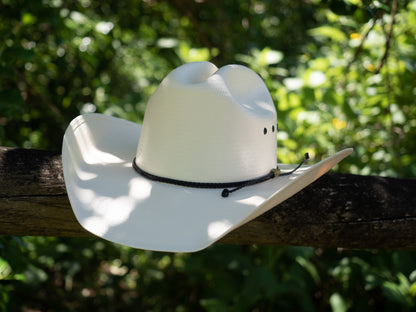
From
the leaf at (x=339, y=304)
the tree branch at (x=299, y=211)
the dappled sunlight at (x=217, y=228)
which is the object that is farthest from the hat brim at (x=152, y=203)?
the leaf at (x=339, y=304)

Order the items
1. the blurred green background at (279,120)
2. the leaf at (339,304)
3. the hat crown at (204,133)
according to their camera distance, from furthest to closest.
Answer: the leaf at (339,304) → the blurred green background at (279,120) → the hat crown at (204,133)

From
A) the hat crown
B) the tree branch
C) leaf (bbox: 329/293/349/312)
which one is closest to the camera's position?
the hat crown

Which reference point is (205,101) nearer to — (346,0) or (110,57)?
(346,0)

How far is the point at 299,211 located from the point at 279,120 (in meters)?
0.98

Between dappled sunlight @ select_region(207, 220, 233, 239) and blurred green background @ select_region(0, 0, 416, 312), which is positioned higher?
dappled sunlight @ select_region(207, 220, 233, 239)

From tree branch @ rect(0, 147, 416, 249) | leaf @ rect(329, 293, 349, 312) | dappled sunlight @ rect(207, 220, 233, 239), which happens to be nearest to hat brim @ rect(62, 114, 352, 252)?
Answer: dappled sunlight @ rect(207, 220, 233, 239)

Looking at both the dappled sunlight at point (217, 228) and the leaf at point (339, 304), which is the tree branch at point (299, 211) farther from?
the leaf at point (339, 304)

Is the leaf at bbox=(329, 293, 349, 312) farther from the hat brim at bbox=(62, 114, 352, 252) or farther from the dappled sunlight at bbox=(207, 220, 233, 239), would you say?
the dappled sunlight at bbox=(207, 220, 233, 239)

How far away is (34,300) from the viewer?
123 inches

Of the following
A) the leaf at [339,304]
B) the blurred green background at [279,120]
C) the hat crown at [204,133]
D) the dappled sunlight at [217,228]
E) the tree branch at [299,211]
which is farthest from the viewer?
the leaf at [339,304]

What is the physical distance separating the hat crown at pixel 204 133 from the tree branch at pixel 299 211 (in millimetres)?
232

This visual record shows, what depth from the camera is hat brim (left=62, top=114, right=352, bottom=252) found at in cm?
105

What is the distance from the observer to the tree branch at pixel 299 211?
1.36 m

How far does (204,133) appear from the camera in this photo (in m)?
1.21
